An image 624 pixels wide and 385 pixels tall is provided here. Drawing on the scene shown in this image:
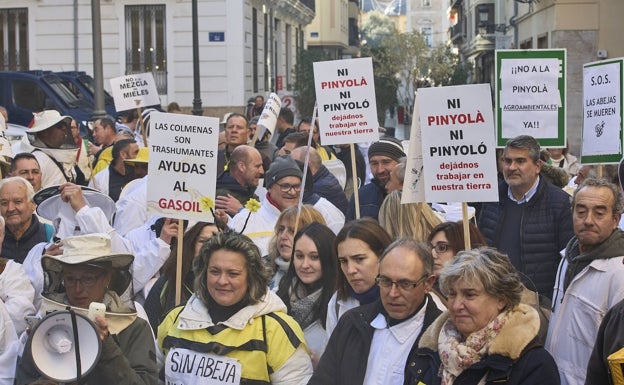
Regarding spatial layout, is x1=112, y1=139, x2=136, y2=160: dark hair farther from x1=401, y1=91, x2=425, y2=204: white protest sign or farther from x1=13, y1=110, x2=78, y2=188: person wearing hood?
x1=401, y1=91, x2=425, y2=204: white protest sign

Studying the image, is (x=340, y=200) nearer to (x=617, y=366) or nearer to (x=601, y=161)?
(x=601, y=161)

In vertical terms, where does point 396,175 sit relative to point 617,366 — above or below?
above

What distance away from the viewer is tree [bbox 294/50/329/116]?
35750 millimetres

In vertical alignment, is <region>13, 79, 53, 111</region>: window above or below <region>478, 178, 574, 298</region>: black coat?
above

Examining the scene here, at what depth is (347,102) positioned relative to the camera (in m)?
9.60

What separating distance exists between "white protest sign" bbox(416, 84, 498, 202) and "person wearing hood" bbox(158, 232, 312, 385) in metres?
1.59

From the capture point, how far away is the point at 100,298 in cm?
576

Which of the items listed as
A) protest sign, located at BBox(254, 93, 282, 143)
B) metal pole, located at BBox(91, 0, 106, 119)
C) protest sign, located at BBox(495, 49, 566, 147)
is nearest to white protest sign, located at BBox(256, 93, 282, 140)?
protest sign, located at BBox(254, 93, 282, 143)

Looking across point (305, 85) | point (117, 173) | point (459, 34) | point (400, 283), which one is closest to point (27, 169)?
point (117, 173)

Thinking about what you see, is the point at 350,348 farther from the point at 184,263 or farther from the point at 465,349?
the point at 184,263

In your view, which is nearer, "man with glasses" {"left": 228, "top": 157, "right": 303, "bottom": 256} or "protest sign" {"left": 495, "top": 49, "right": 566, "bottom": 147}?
"man with glasses" {"left": 228, "top": 157, "right": 303, "bottom": 256}

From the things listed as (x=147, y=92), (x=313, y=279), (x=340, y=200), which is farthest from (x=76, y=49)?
(x=313, y=279)

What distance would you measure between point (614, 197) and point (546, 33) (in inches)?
921

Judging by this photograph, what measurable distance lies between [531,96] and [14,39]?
25.7m
